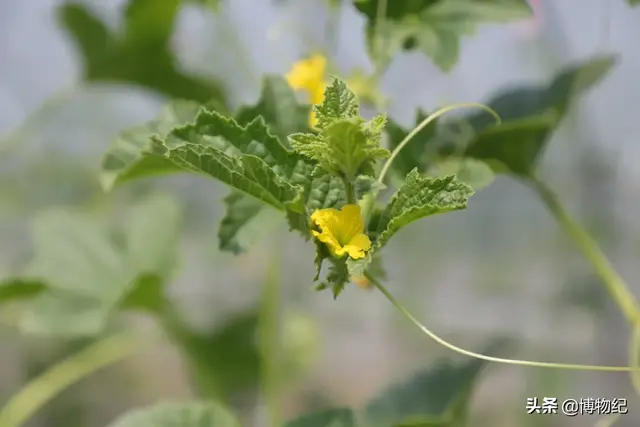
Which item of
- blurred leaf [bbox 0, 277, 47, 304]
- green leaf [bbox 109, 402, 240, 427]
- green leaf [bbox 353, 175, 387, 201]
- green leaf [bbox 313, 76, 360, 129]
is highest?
blurred leaf [bbox 0, 277, 47, 304]

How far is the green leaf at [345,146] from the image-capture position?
317 millimetres

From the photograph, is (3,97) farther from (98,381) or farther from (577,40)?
(577,40)

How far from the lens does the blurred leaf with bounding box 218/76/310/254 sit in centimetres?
43

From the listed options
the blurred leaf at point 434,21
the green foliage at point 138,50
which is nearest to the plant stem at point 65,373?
the green foliage at point 138,50

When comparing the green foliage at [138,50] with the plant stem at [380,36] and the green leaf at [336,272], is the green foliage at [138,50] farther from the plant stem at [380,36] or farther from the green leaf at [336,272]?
the green leaf at [336,272]

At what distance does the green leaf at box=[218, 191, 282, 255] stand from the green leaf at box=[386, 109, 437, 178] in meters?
0.09

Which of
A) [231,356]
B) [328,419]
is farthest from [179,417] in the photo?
[231,356]

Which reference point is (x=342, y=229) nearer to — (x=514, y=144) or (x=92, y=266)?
(x=514, y=144)

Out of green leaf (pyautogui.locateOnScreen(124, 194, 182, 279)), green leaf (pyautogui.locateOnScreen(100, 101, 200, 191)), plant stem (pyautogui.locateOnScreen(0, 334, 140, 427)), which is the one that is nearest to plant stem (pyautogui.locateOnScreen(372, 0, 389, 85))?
green leaf (pyautogui.locateOnScreen(100, 101, 200, 191))

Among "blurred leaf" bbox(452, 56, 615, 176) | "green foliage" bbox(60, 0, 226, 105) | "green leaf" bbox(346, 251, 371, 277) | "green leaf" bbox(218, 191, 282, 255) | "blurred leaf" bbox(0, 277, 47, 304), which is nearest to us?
"green leaf" bbox(346, 251, 371, 277)

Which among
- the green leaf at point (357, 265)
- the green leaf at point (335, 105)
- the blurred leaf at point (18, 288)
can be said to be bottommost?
the green leaf at point (357, 265)

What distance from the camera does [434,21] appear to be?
1.54 feet

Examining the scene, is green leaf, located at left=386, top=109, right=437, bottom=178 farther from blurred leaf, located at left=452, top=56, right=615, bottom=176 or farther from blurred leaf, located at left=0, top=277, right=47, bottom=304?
blurred leaf, located at left=0, top=277, right=47, bottom=304

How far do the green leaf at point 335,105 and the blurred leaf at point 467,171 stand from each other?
79 millimetres
